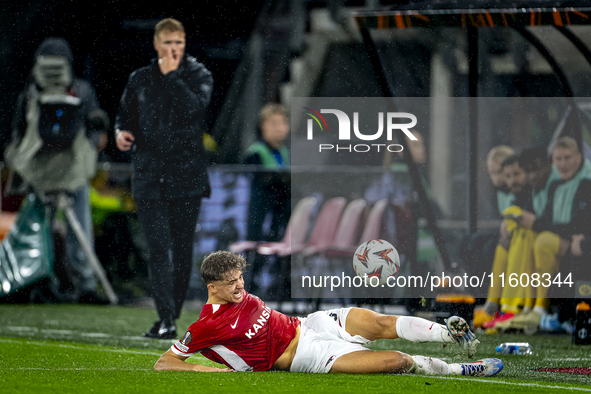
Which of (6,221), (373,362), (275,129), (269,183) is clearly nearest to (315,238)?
(269,183)

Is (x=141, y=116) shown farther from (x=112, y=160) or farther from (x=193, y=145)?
(x=112, y=160)

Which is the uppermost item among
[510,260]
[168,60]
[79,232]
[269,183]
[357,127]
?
[168,60]

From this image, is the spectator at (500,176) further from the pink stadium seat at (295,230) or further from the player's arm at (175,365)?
the player's arm at (175,365)

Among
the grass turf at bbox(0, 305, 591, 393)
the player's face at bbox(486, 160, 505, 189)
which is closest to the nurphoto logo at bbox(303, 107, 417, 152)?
the player's face at bbox(486, 160, 505, 189)

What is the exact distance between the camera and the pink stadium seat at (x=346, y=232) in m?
8.10

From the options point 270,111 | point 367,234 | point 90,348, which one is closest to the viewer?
point 90,348

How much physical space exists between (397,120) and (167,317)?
2.66 m

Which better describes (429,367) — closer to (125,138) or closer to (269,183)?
(125,138)

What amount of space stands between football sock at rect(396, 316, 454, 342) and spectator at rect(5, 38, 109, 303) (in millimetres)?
5363

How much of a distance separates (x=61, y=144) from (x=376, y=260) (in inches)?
169

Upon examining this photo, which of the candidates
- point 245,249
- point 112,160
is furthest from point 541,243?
point 112,160

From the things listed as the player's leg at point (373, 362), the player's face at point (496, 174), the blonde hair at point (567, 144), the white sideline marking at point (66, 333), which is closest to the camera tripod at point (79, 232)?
the white sideline marking at point (66, 333)

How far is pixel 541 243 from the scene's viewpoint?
7203mm

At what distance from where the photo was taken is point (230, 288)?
4.36 meters
